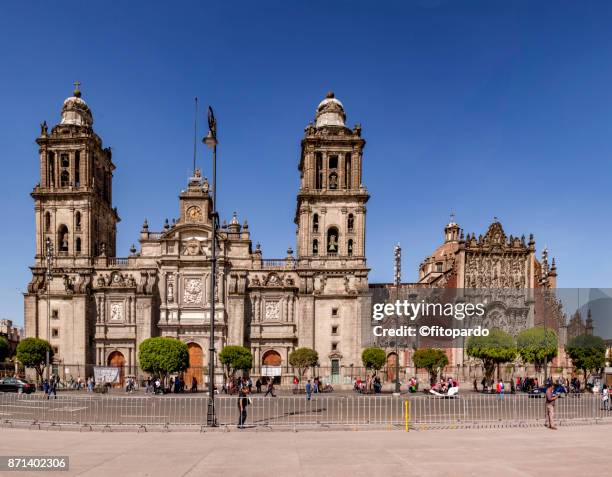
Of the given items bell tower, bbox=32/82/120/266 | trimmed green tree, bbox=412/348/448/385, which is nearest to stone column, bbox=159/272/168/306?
bell tower, bbox=32/82/120/266

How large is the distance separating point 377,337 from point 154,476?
152 ft

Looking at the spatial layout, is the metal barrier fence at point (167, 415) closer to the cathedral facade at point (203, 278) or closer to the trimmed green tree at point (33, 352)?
the trimmed green tree at point (33, 352)

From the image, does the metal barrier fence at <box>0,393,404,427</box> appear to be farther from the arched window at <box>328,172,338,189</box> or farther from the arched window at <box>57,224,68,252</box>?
the arched window at <box>328,172,338,189</box>

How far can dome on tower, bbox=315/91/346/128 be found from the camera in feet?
196

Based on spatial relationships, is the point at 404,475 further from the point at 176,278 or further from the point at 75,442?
the point at 176,278

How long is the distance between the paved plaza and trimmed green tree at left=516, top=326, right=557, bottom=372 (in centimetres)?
2936

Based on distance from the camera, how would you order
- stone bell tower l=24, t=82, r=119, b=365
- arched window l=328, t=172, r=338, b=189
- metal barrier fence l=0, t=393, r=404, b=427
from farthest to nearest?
arched window l=328, t=172, r=338, b=189
stone bell tower l=24, t=82, r=119, b=365
metal barrier fence l=0, t=393, r=404, b=427

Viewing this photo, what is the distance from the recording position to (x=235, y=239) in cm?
5806

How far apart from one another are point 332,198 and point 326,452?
143ft

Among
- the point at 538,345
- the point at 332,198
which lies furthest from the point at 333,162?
the point at 538,345

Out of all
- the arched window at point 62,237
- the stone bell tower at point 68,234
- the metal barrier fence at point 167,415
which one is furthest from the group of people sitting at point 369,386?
the arched window at point 62,237

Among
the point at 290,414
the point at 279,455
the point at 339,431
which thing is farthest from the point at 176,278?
the point at 279,455

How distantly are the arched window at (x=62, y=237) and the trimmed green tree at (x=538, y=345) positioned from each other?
43196 millimetres

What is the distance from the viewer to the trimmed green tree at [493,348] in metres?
48.3
